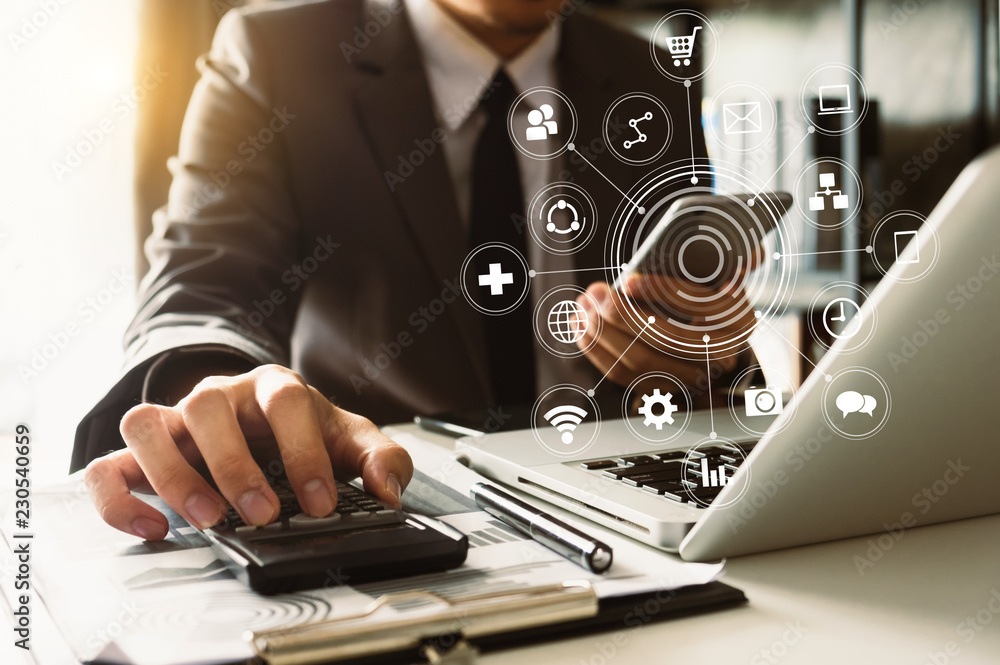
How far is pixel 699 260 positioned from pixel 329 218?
0.44 m

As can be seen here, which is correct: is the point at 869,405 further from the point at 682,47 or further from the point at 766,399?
the point at 682,47

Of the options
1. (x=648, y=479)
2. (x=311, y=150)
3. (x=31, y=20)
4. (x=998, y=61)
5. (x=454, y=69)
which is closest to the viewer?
(x=648, y=479)

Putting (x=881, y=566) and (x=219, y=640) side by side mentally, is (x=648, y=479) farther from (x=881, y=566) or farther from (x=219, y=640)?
(x=219, y=640)

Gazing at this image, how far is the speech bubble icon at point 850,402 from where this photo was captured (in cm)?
28

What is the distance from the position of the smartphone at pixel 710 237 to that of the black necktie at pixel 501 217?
0.10 m

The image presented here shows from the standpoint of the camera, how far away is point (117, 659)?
0.23m

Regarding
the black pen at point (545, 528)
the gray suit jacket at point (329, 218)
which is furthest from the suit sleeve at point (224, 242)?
the black pen at point (545, 528)

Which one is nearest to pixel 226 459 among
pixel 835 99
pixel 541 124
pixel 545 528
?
pixel 545 528

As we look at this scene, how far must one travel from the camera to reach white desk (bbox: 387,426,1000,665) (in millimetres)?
251

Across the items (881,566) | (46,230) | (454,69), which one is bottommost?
(881,566)

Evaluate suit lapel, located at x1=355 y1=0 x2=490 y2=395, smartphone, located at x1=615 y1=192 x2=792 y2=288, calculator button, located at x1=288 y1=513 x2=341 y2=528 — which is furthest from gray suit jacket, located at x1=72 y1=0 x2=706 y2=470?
calculator button, located at x1=288 y1=513 x2=341 y2=528

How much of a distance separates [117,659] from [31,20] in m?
1.08

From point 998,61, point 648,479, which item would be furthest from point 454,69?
point 998,61

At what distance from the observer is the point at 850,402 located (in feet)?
0.94
